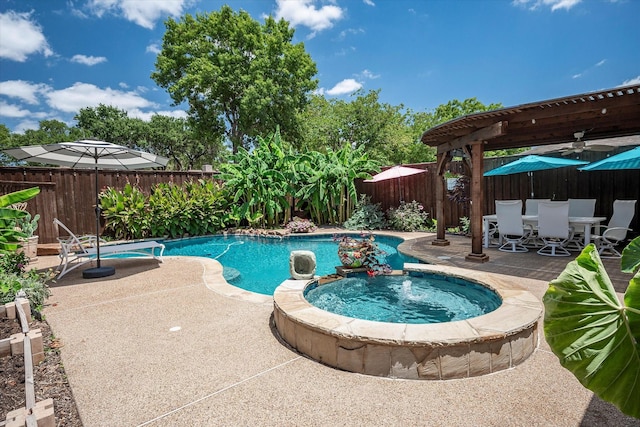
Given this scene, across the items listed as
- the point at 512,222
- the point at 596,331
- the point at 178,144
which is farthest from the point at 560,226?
the point at 178,144

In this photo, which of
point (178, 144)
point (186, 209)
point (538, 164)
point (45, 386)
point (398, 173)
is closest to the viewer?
point (45, 386)

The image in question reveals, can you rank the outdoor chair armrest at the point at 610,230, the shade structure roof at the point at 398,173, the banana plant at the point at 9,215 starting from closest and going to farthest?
the banana plant at the point at 9,215 → the outdoor chair armrest at the point at 610,230 → the shade structure roof at the point at 398,173

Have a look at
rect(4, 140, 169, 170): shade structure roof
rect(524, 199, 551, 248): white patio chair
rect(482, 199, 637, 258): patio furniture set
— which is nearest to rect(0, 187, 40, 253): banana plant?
rect(4, 140, 169, 170): shade structure roof

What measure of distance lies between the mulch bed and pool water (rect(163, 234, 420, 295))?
322 cm

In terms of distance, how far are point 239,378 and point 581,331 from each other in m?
2.30

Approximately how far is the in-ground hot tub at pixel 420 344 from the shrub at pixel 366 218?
30.2 feet

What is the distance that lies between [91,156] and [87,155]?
77mm

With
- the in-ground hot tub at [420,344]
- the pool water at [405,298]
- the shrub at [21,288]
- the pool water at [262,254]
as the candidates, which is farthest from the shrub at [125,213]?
the in-ground hot tub at [420,344]

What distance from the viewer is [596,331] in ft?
3.77

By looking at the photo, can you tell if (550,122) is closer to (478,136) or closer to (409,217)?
(478,136)

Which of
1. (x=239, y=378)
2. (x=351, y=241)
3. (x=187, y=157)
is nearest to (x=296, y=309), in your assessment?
(x=239, y=378)

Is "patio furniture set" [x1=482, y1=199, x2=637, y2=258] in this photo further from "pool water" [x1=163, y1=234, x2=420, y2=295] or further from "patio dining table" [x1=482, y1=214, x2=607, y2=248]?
"pool water" [x1=163, y1=234, x2=420, y2=295]

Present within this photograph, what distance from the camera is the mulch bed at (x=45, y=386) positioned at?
2135mm

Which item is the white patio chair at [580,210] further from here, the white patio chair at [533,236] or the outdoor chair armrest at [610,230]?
the outdoor chair armrest at [610,230]
